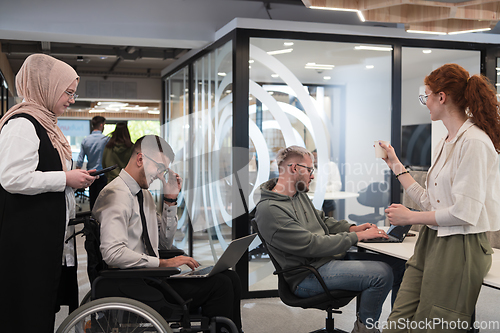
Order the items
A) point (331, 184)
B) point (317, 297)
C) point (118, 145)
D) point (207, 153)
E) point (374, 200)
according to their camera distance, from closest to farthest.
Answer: point (317, 297)
point (331, 184)
point (374, 200)
point (207, 153)
point (118, 145)

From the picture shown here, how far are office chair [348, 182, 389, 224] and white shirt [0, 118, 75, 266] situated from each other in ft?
10.3

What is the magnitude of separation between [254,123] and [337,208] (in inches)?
45.1

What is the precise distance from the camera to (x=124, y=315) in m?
2.14

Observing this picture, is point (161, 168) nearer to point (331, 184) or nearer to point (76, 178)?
point (76, 178)

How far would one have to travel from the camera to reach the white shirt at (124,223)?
7.41 ft

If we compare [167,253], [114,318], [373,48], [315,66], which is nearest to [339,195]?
[315,66]

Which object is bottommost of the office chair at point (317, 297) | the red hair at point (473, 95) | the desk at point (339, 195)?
the office chair at point (317, 297)

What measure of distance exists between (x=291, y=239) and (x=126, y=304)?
1008 millimetres

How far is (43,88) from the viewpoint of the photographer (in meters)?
2.18

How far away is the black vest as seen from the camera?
6.81 feet

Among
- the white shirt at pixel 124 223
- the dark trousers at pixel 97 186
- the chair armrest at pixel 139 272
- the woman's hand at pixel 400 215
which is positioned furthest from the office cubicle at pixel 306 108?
the woman's hand at pixel 400 215

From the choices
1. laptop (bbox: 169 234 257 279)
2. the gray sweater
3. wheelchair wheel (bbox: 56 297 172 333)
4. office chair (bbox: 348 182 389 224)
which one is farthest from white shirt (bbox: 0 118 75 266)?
office chair (bbox: 348 182 389 224)

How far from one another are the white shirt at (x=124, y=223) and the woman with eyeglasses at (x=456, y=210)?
48.7 inches

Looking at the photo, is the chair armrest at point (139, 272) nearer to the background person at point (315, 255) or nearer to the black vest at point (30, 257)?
the black vest at point (30, 257)
